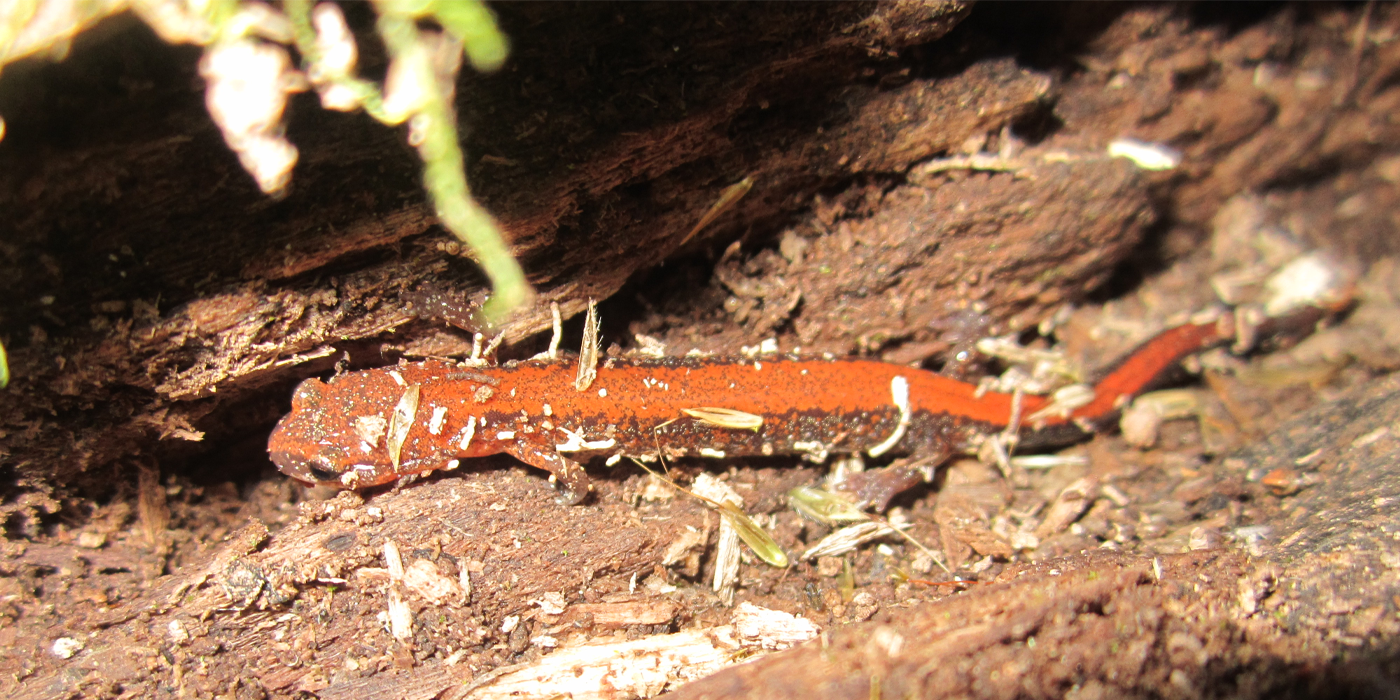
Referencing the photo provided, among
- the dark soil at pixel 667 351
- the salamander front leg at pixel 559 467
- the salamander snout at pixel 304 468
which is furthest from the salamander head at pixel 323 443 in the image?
the salamander front leg at pixel 559 467

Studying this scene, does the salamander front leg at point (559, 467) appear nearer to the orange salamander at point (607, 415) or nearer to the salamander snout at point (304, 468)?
the orange salamander at point (607, 415)

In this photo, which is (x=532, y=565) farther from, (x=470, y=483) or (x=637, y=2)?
(x=637, y=2)

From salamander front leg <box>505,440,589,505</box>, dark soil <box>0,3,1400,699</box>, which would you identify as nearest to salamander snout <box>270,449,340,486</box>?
dark soil <box>0,3,1400,699</box>

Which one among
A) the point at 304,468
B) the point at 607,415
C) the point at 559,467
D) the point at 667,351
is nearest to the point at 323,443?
the point at 304,468

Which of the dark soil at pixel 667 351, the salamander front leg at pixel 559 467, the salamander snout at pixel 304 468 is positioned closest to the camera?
the dark soil at pixel 667 351


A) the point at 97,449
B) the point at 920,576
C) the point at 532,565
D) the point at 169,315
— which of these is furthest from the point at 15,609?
the point at 920,576

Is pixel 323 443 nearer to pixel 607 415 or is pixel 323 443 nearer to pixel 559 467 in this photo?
pixel 559 467

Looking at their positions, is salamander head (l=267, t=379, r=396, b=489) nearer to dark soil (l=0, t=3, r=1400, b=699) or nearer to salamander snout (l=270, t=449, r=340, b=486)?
salamander snout (l=270, t=449, r=340, b=486)

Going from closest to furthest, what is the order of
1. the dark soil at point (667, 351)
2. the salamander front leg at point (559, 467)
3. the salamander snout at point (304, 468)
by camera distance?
the dark soil at point (667, 351) < the salamander snout at point (304, 468) < the salamander front leg at point (559, 467)
